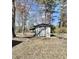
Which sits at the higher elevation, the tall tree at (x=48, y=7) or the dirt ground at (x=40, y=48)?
the tall tree at (x=48, y=7)

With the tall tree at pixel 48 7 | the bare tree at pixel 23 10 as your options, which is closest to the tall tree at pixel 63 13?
the tall tree at pixel 48 7

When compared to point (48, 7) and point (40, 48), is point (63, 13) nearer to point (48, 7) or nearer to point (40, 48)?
point (48, 7)

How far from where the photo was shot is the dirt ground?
1758mm

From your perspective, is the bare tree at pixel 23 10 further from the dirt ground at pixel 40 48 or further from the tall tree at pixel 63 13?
the tall tree at pixel 63 13

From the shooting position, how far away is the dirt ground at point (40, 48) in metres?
1.76

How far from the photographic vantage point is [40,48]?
5.80ft

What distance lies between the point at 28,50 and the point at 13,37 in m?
0.21

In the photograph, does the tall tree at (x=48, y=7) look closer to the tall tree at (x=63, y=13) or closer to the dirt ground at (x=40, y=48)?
the tall tree at (x=63, y=13)

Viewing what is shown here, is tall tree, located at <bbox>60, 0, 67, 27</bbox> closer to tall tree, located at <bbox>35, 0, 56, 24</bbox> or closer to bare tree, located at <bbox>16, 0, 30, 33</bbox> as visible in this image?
tall tree, located at <bbox>35, 0, 56, 24</bbox>
